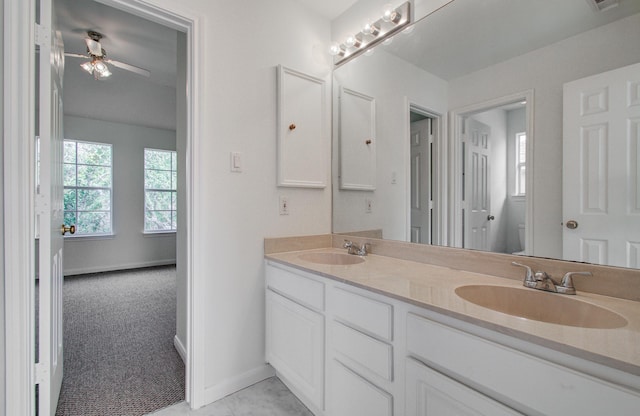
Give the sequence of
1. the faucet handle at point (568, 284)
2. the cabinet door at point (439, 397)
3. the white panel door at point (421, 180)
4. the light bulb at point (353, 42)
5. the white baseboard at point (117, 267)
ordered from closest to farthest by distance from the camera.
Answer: the cabinet door at point (439, 397) < the faucet handle at point (568, 284) < the white panel door at point (421, 180) < the light bulb at point (353, 42) < the white baseboard at point (117, 267)

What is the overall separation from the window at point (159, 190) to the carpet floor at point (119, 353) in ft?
5.53

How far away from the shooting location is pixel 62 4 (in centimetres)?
247

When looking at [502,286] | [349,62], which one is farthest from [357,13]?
[502,286]

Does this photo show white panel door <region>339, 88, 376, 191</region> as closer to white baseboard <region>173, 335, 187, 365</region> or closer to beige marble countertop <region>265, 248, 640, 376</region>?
beige marble countertop <region>265, 248, 640, 376</region>

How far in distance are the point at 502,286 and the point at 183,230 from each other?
1.92 m

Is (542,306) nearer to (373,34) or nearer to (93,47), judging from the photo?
(373,34)

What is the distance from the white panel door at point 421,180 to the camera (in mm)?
1688

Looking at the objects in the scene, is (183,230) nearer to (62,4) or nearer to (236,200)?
(236,200)

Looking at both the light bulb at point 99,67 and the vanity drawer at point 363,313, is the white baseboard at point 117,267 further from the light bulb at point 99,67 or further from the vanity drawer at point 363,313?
the vanity drawer at point 363,313

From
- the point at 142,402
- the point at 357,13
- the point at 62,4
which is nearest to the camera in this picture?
the point at 142,402

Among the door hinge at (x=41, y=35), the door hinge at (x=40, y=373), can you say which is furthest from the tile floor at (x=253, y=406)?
the door hinge at (x=41, y=35)

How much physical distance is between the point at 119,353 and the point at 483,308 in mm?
2446

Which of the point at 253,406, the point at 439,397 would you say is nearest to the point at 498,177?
the point at 439,397

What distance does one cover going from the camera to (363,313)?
119cm
